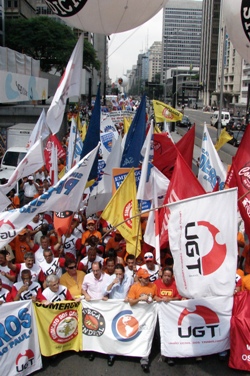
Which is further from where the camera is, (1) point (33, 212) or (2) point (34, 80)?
(2) point (34, 80)

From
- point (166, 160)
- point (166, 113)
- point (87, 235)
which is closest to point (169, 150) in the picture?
point (166, 160)

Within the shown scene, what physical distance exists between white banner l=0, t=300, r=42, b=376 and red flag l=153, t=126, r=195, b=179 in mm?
4990

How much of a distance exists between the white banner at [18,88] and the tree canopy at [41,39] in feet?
107

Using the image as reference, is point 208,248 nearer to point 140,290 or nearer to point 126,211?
point 140,290

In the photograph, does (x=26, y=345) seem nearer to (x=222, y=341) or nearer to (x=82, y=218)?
(x=222, y=341)

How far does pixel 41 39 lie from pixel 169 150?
172ft

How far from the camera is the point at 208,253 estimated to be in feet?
16.7

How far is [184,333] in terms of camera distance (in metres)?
5.67

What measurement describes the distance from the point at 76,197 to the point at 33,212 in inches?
36.4

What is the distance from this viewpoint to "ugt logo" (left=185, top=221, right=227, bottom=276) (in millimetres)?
5078

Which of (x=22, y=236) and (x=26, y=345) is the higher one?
(x=22, y=236)

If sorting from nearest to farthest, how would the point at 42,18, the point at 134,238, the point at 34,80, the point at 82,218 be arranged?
the point at 134,238, the point at 82,218, the point at 34,80, the point at 42,18

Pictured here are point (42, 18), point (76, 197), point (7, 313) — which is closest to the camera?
point (7, 313)

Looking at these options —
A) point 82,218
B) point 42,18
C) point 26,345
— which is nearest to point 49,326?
point 26,345
